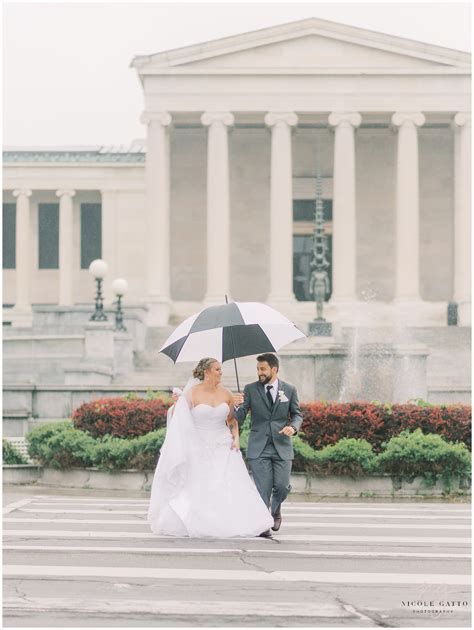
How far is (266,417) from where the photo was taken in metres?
12.8

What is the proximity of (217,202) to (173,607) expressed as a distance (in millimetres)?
42745

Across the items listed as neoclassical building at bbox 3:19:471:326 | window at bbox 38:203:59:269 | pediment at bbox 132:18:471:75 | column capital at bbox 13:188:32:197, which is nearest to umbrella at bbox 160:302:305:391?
neoclassical building at bbox 3:19:471:326

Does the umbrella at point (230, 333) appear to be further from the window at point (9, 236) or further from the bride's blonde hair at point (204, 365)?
the window at point (9, 236)

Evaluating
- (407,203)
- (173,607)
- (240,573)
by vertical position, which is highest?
(407,203)

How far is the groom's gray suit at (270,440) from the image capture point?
12664 millimetres

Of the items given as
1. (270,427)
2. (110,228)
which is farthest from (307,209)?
(270,427)

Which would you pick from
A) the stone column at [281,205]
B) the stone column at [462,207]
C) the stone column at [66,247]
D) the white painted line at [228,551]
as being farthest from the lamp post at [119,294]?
the white painted line at [228,551]

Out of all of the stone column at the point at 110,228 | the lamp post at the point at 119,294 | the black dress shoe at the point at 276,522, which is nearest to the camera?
the black dress shoe at the point at 276,522

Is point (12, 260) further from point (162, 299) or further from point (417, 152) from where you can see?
point (417, 152)

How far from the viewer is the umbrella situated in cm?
1280

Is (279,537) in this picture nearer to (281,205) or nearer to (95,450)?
(95,450)

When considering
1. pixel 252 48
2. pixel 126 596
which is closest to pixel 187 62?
pixel 252 48

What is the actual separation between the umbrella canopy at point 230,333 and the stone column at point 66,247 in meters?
45.9

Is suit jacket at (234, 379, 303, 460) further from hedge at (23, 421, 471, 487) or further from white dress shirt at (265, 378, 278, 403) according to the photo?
hedge at (23, 421, 471, 487)
